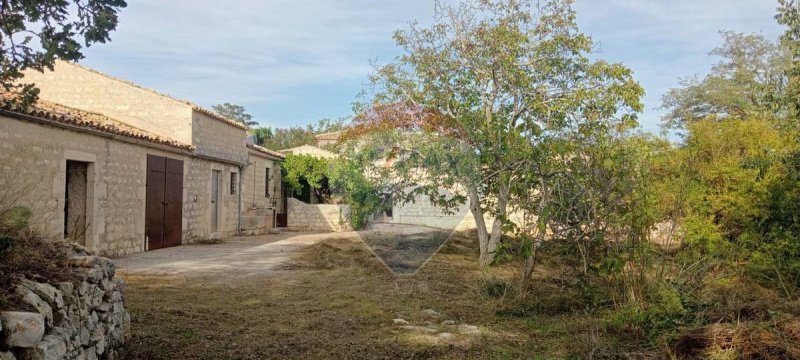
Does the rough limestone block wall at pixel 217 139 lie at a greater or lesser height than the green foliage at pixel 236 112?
lesser

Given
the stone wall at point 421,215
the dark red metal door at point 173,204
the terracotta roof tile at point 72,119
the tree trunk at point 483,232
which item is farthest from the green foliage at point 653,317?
the dark red metal door at point 173,204

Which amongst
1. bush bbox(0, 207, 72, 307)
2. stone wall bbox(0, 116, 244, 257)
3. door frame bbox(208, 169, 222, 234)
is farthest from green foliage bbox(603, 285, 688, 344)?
door frame bbox(208, 169, 222, 234)

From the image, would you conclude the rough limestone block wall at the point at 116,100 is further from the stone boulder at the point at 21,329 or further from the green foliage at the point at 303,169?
the stone boulder at the point at 21,329

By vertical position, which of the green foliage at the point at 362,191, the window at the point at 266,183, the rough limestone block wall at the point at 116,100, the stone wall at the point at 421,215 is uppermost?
the rough limestone block wall at the point at 116,100

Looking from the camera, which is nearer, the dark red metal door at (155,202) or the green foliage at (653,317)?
the green foliage at (653,317)

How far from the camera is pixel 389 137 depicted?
1112 centimetres

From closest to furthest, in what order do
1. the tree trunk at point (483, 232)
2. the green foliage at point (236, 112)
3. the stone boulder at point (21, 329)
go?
the stone boulder at point (21, 329) → the tree trunk at point (483, 232) → the green foliage at point (236, 112)

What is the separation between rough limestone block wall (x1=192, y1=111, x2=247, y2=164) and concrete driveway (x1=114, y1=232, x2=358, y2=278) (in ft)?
9.63

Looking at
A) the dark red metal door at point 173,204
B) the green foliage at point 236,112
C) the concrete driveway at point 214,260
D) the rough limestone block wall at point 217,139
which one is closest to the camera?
the concrete driveway at point 214,260

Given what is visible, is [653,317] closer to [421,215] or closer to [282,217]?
[421,215]

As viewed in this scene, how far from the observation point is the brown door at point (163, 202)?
44.3 feet

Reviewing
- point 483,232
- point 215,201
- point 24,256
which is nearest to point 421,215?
point 483,232

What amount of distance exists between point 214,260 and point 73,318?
8.01 m

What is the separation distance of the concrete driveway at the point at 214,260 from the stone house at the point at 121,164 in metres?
0.80
